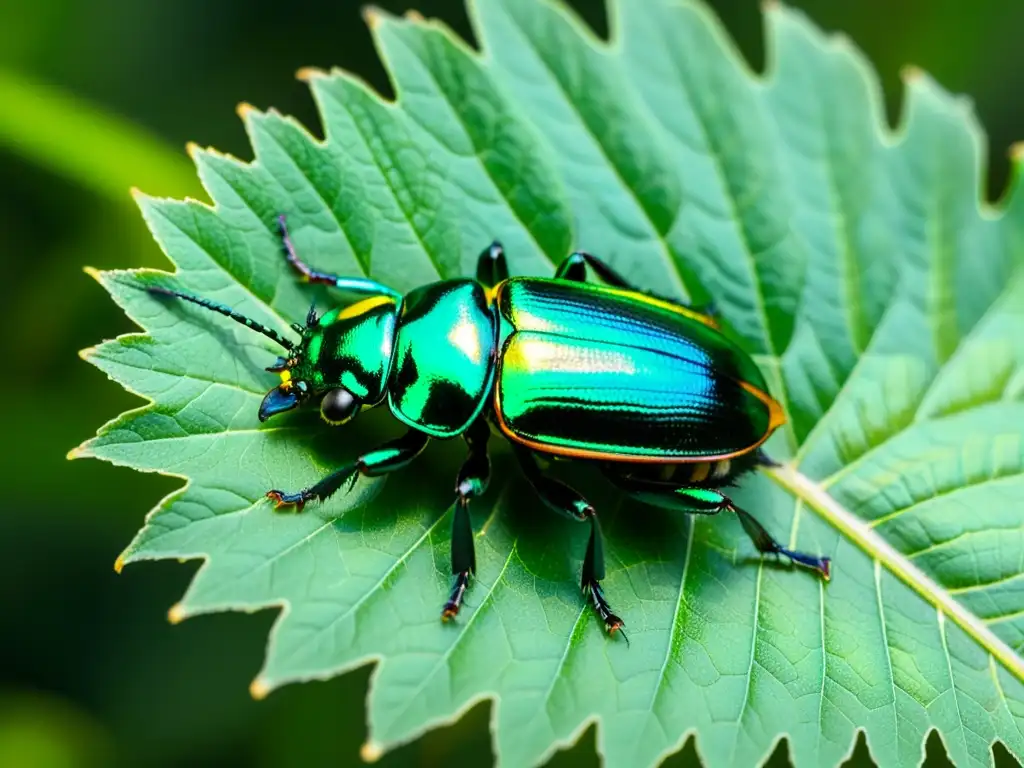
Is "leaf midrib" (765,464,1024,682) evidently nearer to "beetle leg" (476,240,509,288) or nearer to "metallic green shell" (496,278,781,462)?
"metallic green shell" (496,278,781,462)

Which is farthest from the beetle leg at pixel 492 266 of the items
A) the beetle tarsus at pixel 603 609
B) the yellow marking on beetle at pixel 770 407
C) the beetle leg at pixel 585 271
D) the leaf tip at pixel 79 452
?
the leaf tip at pixel 79 452

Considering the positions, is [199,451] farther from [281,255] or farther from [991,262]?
[991,262]

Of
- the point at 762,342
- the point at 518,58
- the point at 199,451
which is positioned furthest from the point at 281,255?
the point at 762,342

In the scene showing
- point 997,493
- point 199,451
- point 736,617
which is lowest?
point 997,493

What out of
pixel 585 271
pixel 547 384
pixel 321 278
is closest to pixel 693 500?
pixel 547 384

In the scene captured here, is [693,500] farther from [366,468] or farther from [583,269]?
[366,468]
